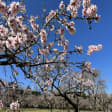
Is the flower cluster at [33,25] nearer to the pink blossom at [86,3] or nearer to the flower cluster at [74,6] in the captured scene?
the flower cluster at [74,6]

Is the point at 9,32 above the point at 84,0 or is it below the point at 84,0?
below

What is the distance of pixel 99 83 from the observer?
2797 centimetres

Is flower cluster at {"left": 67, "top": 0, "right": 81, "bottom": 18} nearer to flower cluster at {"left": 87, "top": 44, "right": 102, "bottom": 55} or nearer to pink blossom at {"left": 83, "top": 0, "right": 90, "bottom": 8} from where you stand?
pink blossom at {"left": 83, "top": 0, "right": 90, "bottom": 8}

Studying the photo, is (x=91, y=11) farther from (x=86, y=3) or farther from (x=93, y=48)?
(x=93, y=48)

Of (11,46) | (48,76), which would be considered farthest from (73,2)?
(48,76)

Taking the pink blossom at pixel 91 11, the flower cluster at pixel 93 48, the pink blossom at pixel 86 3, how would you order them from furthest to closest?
the flower cluster at pixel 93 48 < the pink blossom at pixel 86 3 < the pink blossom at pixel 91 11

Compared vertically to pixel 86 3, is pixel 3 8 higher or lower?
lower

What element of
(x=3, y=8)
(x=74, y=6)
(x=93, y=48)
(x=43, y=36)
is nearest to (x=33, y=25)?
(x=43, y=36)

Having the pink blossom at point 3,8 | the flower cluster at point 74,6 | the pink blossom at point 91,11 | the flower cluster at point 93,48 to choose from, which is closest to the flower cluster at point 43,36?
the flower cluster at point 74,6

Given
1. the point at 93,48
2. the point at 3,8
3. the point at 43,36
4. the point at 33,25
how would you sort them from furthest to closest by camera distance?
the point at 33,25 < the point at 93,48 < the point at 43,36 < the point at 3,8

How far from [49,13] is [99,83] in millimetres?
26277

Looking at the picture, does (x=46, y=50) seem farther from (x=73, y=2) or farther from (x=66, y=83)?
(x=66, y=83)

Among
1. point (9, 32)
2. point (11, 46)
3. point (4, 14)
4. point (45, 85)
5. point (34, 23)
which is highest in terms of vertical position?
point (34, 23)

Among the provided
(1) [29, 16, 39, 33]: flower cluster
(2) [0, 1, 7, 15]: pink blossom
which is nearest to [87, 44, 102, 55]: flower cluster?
(1) [29, 16, 39, 33]: flower cluster
